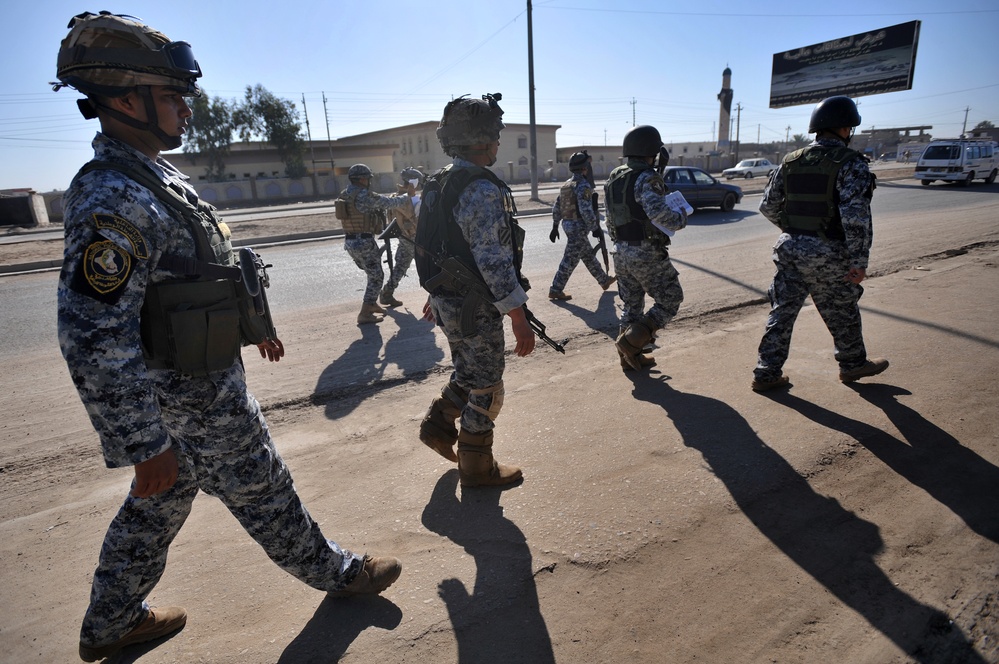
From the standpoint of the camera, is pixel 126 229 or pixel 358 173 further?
pixel 358 173

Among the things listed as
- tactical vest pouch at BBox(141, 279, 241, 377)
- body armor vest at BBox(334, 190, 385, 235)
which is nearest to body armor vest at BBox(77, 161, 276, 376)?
tactical vest pouch at BBox(141, 279, 241, 377)

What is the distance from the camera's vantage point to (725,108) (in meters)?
58.6

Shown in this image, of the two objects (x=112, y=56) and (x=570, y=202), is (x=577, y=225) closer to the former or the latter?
(x=570, y=202)

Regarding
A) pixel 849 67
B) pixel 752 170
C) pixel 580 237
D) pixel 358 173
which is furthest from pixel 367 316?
pixel 849 67

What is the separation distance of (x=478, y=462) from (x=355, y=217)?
4306 millimetres

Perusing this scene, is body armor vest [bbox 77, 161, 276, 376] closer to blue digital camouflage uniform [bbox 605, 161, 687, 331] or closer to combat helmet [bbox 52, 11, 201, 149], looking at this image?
combat helmet [bbox 52, 11, 201, 149]

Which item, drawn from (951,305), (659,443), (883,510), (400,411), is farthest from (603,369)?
(951,305)

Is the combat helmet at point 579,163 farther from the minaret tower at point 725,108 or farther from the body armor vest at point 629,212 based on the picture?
the minaret tower at point 725,108

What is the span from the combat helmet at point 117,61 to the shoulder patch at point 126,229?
377 millimetres

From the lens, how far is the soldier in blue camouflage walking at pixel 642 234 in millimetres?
4078

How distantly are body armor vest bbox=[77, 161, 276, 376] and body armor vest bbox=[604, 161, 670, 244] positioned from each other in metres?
2.89

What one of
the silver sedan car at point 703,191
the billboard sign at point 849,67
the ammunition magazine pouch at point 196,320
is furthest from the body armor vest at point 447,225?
the billboard sign at point 849,67

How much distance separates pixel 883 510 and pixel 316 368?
4046mm

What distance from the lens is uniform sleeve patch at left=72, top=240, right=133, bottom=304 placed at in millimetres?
1456
